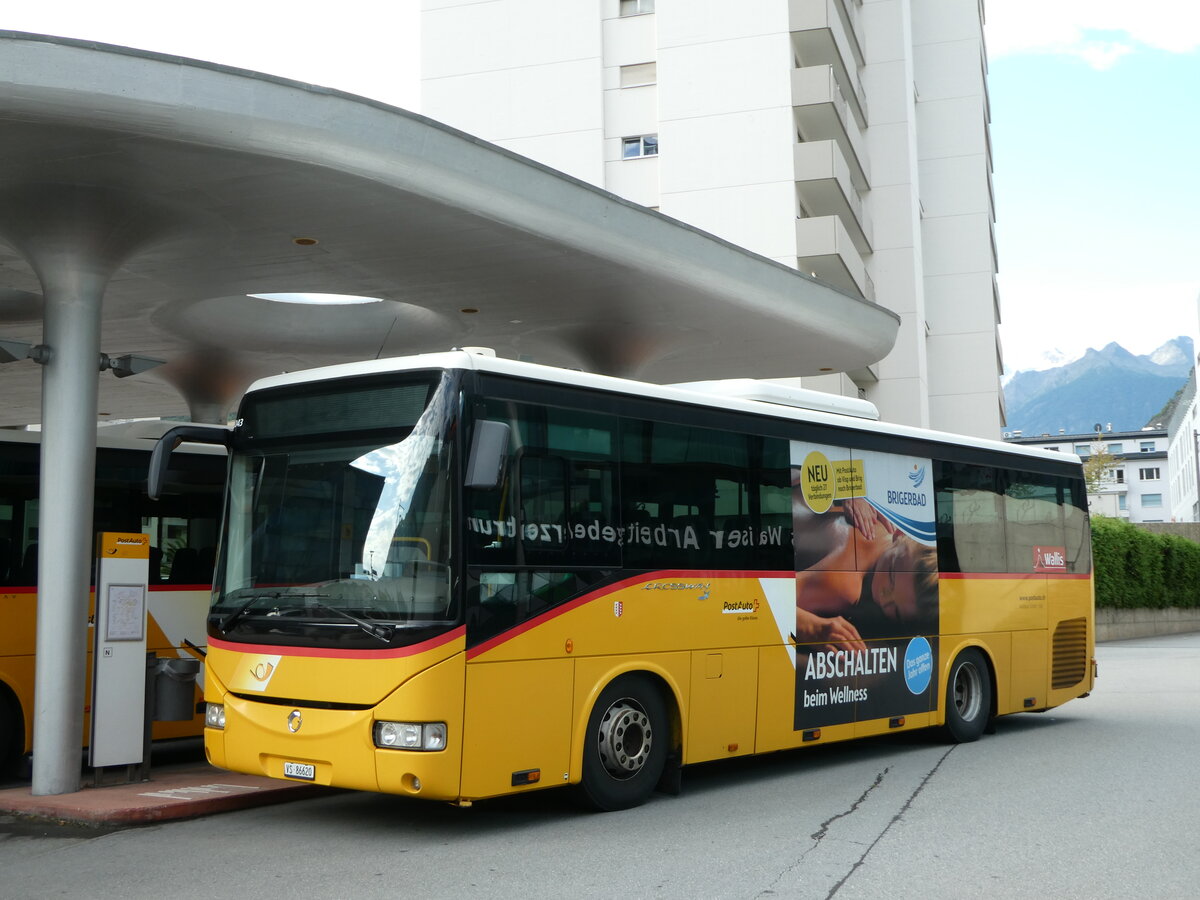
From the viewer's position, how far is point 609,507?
372 inches

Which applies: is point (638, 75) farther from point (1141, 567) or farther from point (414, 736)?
point (414, 736)

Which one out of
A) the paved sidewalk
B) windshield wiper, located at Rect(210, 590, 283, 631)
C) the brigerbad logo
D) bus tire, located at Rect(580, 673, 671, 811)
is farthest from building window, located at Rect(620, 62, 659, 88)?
windshield wiper, located at Rect(210, 590, 283, 631)

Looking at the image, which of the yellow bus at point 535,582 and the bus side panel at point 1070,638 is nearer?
the yellow bus at point 535,582

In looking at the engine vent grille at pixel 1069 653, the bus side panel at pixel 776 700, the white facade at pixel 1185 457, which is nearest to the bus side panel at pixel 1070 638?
the engine vent grille at pixel 1069 653

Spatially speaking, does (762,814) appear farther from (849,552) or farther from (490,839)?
→ (849,552)

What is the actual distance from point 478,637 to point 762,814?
258 centimetres

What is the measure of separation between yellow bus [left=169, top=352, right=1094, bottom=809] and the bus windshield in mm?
16

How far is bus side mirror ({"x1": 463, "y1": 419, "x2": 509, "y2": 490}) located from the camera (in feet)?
26.4

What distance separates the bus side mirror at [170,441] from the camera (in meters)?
8.91

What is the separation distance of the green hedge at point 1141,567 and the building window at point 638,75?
16.9m

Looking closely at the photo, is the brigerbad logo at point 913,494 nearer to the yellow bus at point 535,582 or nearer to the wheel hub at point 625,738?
the yellow bus at point 535,582

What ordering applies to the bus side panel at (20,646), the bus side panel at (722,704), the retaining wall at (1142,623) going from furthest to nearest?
the retaining wall at (1142,623), the bus side panel at (20,646), the bus side panel at (722,704)

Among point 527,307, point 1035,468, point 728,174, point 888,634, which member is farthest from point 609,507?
point 728,174

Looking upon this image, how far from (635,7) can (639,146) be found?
405cm
